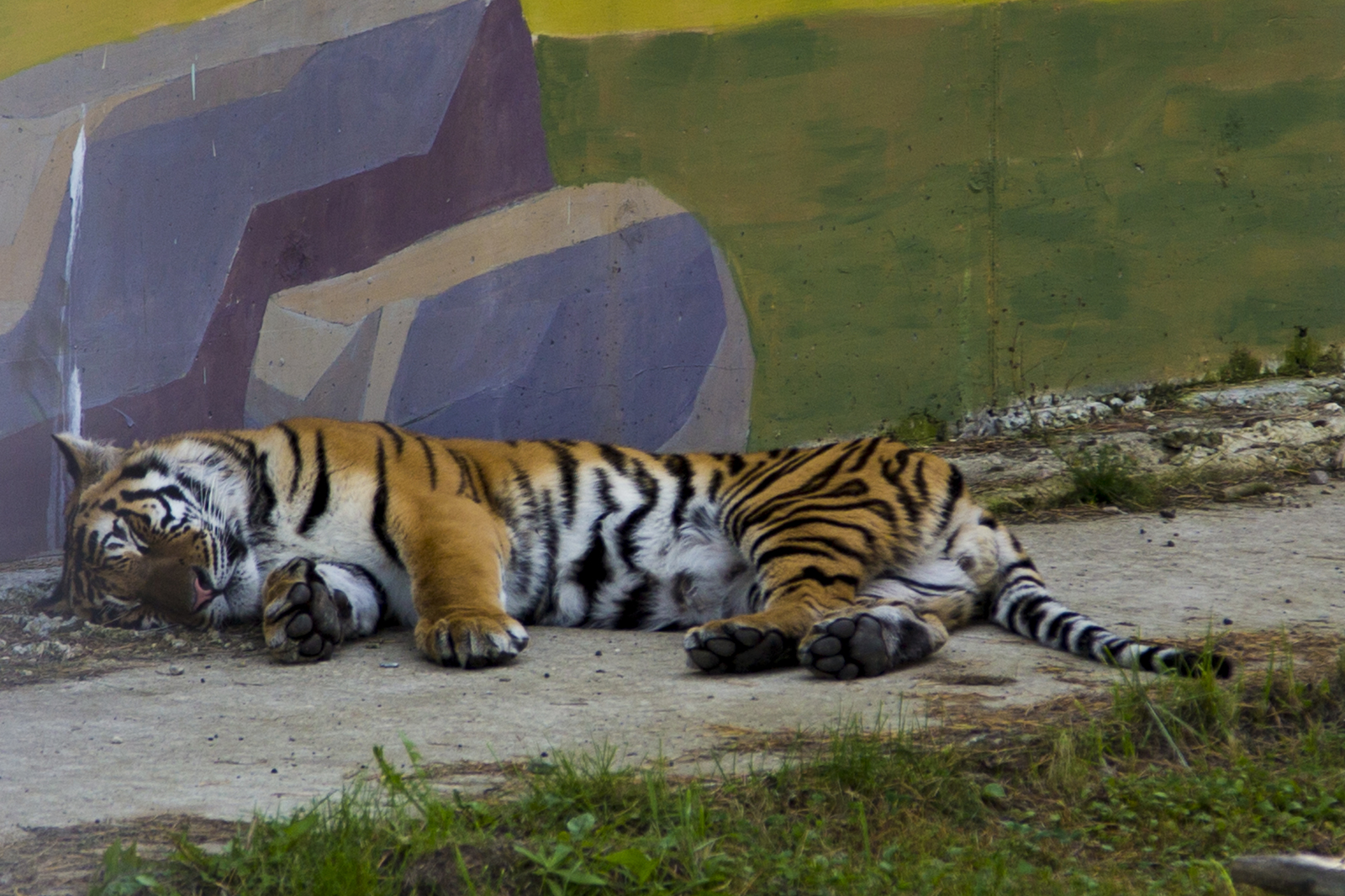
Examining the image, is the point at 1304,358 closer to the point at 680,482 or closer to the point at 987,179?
the point at 987,179

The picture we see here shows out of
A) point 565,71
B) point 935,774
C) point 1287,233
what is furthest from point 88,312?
point 1287,233

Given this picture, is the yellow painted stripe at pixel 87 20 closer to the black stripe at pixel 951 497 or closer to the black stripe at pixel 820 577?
the black stripe at pixel 951 497

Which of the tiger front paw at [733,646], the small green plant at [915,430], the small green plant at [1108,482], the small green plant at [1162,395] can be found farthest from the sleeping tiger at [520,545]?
the small green plant at [1162,395]

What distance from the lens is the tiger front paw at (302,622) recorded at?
11.2 ft

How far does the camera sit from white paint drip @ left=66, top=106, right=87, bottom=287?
489cm

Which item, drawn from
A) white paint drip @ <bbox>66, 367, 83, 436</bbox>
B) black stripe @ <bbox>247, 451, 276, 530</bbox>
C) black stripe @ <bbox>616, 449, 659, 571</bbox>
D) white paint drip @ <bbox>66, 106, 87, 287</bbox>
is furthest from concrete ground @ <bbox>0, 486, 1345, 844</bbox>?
white paint drip @ <bbox>66, 106, 87, 287</bbox>

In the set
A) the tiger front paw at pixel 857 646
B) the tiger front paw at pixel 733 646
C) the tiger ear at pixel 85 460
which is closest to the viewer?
the tiger front paw at pixel 857 646

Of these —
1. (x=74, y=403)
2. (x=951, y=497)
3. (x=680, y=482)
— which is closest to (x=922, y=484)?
(x=951, y=497)

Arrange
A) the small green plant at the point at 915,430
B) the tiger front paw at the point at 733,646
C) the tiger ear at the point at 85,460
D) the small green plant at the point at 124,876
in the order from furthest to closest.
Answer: the small green plant at the point at 915,430 → the tiger ear at the point at 85,460 → the tiger front paw at the point at 733,646 → the small green plant at the point at 124,876

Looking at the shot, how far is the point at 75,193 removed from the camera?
4.90m

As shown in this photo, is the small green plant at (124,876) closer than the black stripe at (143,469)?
Yes

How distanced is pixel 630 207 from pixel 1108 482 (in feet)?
7.06

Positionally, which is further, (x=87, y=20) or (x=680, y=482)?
(x=87, y=20)

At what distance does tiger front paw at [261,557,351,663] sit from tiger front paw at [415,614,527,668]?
35 centimetres
